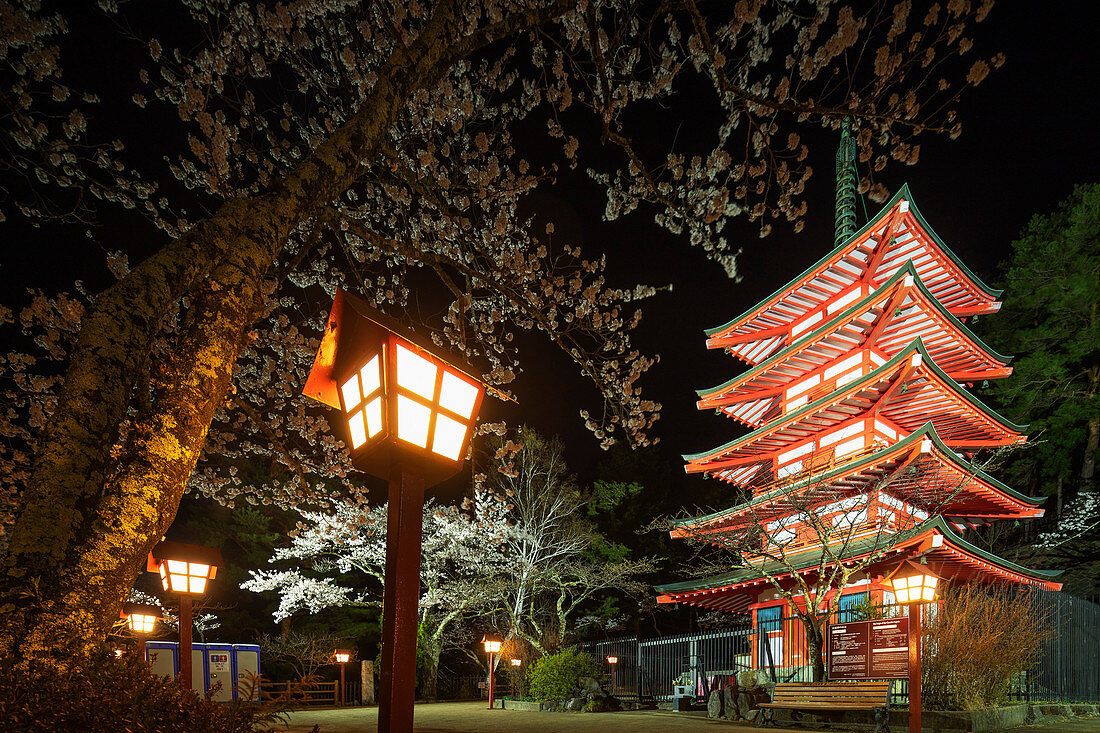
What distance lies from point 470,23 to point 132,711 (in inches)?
292

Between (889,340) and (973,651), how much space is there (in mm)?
8021

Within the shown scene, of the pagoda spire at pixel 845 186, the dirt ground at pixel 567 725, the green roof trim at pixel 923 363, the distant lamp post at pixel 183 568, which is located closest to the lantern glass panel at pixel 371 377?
the distant lamp post at pixel 183 568

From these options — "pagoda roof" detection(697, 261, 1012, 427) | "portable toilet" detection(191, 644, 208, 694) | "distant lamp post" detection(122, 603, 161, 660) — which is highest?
"pagoda roof" detection(697, 261, 1012, 427)

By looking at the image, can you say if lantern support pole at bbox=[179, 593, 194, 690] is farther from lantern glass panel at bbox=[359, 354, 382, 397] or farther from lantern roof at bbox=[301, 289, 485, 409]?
lantern glass panel at bbox=[359, 354, 382, 397]

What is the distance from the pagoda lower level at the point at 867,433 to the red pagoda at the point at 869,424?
4 centimetres

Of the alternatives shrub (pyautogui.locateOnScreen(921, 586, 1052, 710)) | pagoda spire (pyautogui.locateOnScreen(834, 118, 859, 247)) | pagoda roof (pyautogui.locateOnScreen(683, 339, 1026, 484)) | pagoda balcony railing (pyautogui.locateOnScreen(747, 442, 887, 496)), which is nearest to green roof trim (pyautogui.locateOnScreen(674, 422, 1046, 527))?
pagoda balcony railing (pyautogui.locateOnScreen(747, 442, 887, 496))

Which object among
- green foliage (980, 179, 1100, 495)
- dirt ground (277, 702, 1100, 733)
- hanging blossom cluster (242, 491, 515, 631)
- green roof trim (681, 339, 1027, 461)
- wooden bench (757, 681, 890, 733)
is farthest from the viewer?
green foliage (980, 179, 1100, 495)

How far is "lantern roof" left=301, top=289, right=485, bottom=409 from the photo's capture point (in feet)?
9.62

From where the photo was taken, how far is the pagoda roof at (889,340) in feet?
47.7

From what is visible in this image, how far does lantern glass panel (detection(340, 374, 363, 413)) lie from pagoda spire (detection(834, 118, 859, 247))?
1796cm

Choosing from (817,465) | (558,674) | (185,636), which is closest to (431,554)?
(558,674)

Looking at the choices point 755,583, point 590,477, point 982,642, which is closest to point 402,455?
point 982,642

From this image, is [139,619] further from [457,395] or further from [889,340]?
[889,340]

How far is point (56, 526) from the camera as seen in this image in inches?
124
